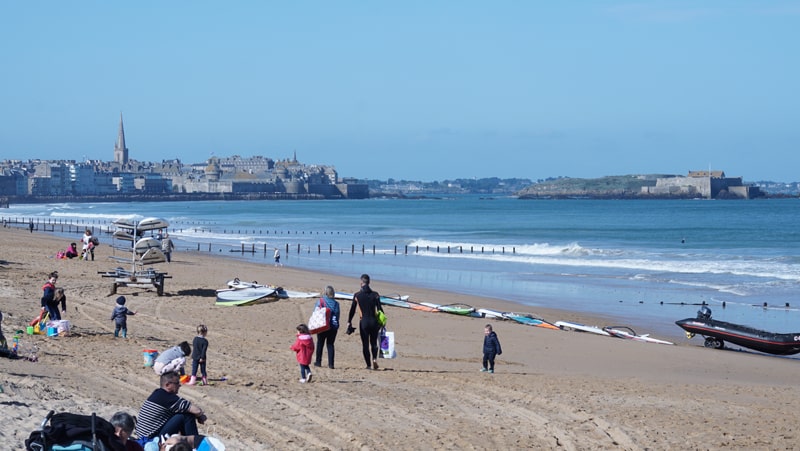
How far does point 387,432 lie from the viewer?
966 cm

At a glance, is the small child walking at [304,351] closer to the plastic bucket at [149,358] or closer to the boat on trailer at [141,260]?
the plastic bucket at [149,358]

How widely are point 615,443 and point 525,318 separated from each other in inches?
447

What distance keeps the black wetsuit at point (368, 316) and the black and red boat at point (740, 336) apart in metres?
8.84

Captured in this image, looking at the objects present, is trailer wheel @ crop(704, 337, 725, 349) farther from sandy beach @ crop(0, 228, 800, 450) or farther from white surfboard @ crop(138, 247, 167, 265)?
white surfboard @ crop(138, 247, 167, 265)

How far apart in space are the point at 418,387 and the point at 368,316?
1313 mm

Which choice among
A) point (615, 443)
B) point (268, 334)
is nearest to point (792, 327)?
point (268, 334)

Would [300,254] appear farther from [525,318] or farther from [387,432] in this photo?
[387,432]

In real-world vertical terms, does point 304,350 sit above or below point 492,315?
above

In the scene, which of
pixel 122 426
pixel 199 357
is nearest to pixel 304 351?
pixel 199 357

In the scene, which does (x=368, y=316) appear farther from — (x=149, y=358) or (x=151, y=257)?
(x=151, y=257)

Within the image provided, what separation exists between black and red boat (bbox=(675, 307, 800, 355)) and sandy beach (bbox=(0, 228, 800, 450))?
38 centimetres

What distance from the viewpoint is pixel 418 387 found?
12.2 m

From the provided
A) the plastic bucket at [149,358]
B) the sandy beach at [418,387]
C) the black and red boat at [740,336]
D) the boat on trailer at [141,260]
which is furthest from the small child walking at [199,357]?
the black and red boat at [740,336]

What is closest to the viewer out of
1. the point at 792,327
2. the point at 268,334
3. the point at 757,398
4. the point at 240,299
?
the point at 757,398
